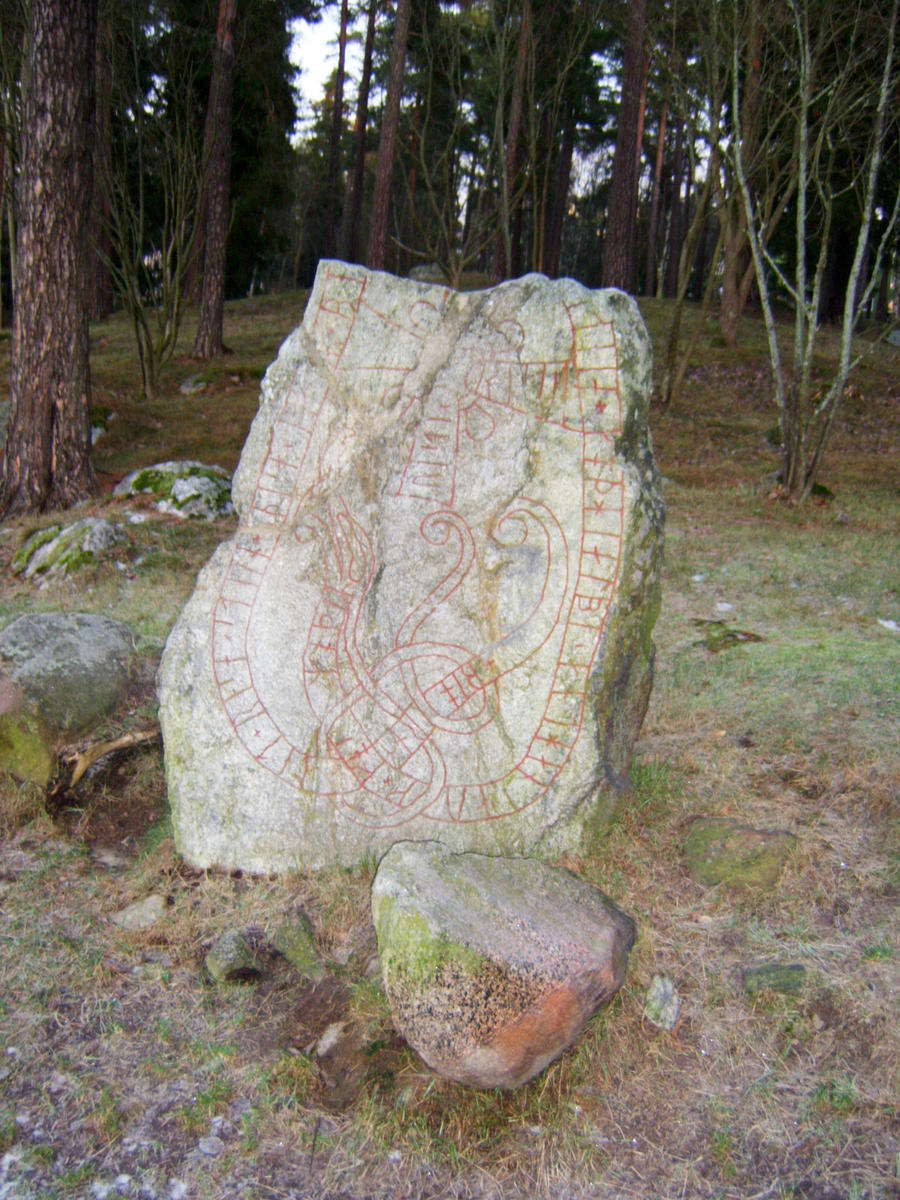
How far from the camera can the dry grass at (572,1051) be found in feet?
8.70

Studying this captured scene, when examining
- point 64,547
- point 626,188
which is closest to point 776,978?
point 64,547

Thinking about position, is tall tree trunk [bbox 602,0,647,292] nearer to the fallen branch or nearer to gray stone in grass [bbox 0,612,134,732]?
gray stone in grass [bbox 0,612,134,732]

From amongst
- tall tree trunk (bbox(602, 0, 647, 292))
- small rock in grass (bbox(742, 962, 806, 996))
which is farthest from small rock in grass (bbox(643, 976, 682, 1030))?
tall tree trunk (bbox(602, 0, 647, 292))

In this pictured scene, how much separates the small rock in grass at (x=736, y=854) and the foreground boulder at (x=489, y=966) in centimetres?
58

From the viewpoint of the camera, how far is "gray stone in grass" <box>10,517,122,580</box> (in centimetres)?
736

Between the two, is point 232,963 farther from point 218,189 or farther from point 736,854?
point 218,189

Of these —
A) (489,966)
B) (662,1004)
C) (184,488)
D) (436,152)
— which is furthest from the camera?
(436,152)

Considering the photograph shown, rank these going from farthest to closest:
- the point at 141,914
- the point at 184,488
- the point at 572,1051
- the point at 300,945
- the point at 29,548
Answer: the point at 184,488
the point at 29,548
the point at 141,914
the point at 300,945
the point at 572,1051

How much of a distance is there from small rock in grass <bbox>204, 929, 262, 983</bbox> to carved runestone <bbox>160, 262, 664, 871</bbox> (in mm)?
476

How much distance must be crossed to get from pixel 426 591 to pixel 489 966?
145 cm

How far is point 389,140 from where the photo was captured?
16.7 m

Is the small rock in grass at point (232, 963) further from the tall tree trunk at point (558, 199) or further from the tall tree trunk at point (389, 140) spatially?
the tall tree trunk at point (558, 199)

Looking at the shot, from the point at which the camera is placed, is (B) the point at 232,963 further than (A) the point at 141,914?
No

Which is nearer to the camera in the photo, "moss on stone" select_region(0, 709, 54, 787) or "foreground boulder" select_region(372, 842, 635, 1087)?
"foreground boulder" select_region(372, 842, 635, 1087)
